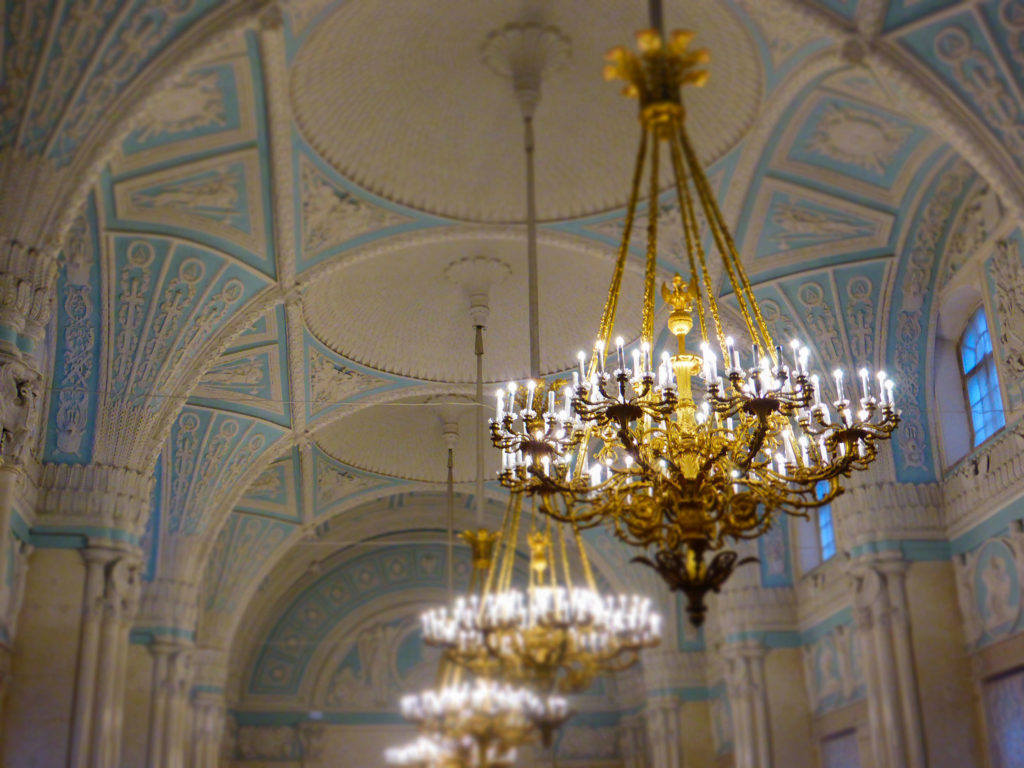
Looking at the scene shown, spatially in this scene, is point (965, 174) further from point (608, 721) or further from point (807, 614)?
point (608, 721)

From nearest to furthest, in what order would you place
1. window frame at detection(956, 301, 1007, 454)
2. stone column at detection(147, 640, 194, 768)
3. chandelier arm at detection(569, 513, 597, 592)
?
1. chandelier arm at detection(569, 513, 597, 592)
2. window frame at detection(956, 301, 1007, 454)
3. stone column at detection(147, 640, 194, 768)

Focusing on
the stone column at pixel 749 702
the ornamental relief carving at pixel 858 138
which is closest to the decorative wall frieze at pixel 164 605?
the stone column at pixel 749 702

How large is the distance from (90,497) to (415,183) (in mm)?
4746

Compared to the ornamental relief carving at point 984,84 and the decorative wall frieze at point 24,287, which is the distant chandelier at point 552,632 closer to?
the decorative wall frieze at point 24,287

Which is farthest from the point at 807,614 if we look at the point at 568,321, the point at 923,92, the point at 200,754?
the point at 200,754

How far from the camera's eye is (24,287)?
7617mm

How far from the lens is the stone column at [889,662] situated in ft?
37.3

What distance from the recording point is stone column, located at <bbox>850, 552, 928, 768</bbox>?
11375 mm

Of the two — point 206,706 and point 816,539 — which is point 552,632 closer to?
point 816,539

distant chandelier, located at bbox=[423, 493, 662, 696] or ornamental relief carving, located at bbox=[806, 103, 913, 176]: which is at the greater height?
ornamental relief carving, located at bbox=[806, 103, 913, 176]

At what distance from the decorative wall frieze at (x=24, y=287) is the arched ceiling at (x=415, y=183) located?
1.94 ft

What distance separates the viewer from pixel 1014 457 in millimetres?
10656

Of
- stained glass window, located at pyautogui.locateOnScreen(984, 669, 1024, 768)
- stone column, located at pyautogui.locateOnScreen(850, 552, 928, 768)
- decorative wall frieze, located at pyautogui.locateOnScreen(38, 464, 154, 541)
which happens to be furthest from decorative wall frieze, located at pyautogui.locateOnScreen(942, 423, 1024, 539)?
decorative wall frieze, located at pyautogui.locateOnScreen(38, 464, 154, 541)

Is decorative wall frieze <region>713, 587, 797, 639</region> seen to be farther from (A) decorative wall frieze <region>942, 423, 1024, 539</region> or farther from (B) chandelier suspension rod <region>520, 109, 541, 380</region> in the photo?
(B) chandelier suspension rod <region>520, 109, 541, 380</region>
